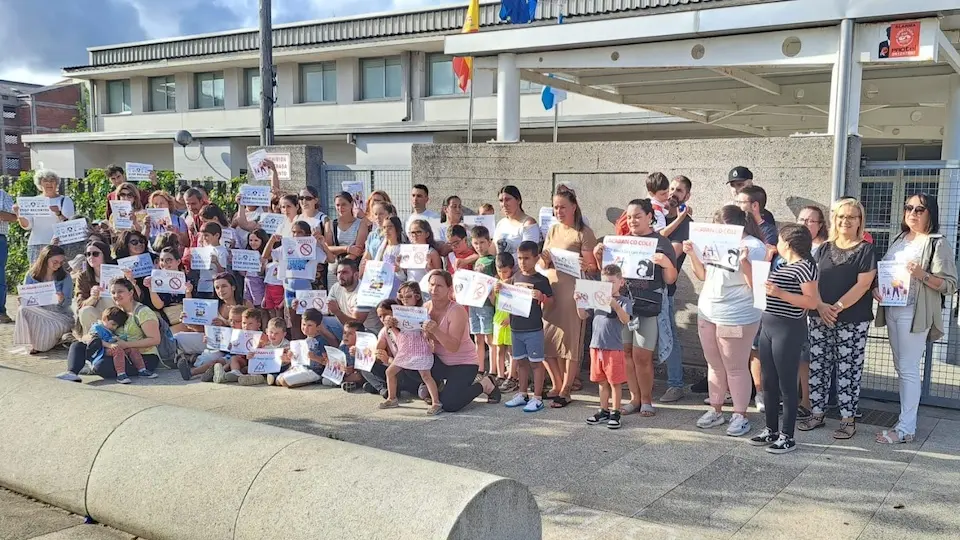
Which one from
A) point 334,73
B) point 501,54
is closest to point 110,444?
point 501,54

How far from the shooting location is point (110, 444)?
198 inches

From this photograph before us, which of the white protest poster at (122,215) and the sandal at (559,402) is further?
the white protest poster at (122,215)

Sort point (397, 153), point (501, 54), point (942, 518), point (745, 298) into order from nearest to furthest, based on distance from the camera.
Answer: point (942, 518)
point (745, 298)
point (501, 54)
point (397, 153)

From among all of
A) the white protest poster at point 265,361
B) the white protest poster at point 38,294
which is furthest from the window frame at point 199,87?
the white protest poster at point 265,361

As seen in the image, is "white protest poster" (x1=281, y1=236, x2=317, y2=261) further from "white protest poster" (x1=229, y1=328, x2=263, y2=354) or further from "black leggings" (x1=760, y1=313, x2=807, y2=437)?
"black leggings" (x1=760, y1=313, x2=807, y2=437)

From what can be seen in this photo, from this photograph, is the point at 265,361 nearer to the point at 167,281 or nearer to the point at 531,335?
the point at 167,281

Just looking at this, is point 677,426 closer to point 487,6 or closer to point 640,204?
point 640,204

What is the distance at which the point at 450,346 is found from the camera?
7.46 m

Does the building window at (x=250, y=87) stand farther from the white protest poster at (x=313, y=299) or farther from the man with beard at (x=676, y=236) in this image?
the man with beard at (x=676, y=236)

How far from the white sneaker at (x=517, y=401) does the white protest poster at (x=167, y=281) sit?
427 centimetres

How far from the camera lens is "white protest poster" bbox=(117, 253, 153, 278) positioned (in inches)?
374

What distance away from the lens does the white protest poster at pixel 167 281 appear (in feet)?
31.2

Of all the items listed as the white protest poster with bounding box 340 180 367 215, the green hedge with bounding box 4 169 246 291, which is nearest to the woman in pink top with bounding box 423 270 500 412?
the white protest poster with bounding box 340 180 367 215

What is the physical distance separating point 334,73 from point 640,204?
892 inches
